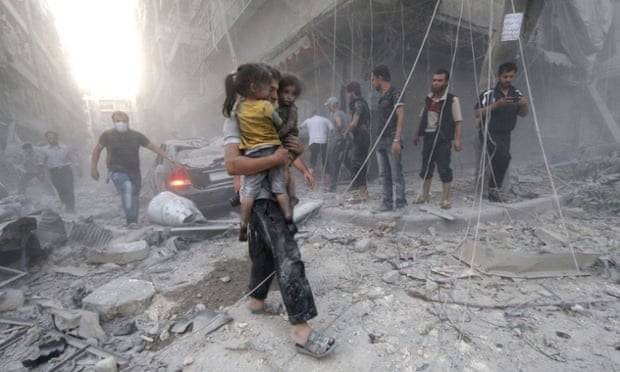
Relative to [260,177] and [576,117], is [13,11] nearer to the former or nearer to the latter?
[260,177]

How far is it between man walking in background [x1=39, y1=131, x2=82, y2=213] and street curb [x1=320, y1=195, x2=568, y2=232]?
6.30m

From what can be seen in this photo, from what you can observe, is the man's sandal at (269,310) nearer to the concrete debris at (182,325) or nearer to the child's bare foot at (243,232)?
the concrete debris at (182,325)

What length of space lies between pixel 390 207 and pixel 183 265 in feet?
9.12

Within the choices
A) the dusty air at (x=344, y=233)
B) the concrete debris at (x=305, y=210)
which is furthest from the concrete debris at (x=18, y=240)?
the concrete debris at (x=305, y=210)

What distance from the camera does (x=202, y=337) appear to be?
2014mm

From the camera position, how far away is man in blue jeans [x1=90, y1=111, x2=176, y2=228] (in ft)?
15.7

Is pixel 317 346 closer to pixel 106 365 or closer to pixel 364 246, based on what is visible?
pixel 106 365

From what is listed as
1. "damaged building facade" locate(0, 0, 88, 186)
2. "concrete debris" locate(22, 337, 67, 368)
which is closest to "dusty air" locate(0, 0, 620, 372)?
"concrete debris" locate(22, 337, 67, 368)

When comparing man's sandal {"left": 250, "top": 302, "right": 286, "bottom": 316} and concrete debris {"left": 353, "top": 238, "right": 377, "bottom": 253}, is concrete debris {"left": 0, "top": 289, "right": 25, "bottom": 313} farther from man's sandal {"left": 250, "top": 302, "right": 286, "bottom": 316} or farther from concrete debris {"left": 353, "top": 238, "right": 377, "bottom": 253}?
concrete debris {"left": 353, "top": 238, "right": 377, "bottom": 253}

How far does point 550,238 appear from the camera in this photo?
10.5ft

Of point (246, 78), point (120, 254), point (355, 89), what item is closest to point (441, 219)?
point (355, 89)

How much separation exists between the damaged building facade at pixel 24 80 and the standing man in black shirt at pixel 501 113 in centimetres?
1411

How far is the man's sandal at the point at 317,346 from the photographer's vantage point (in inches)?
66.5

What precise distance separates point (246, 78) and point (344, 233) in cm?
265
